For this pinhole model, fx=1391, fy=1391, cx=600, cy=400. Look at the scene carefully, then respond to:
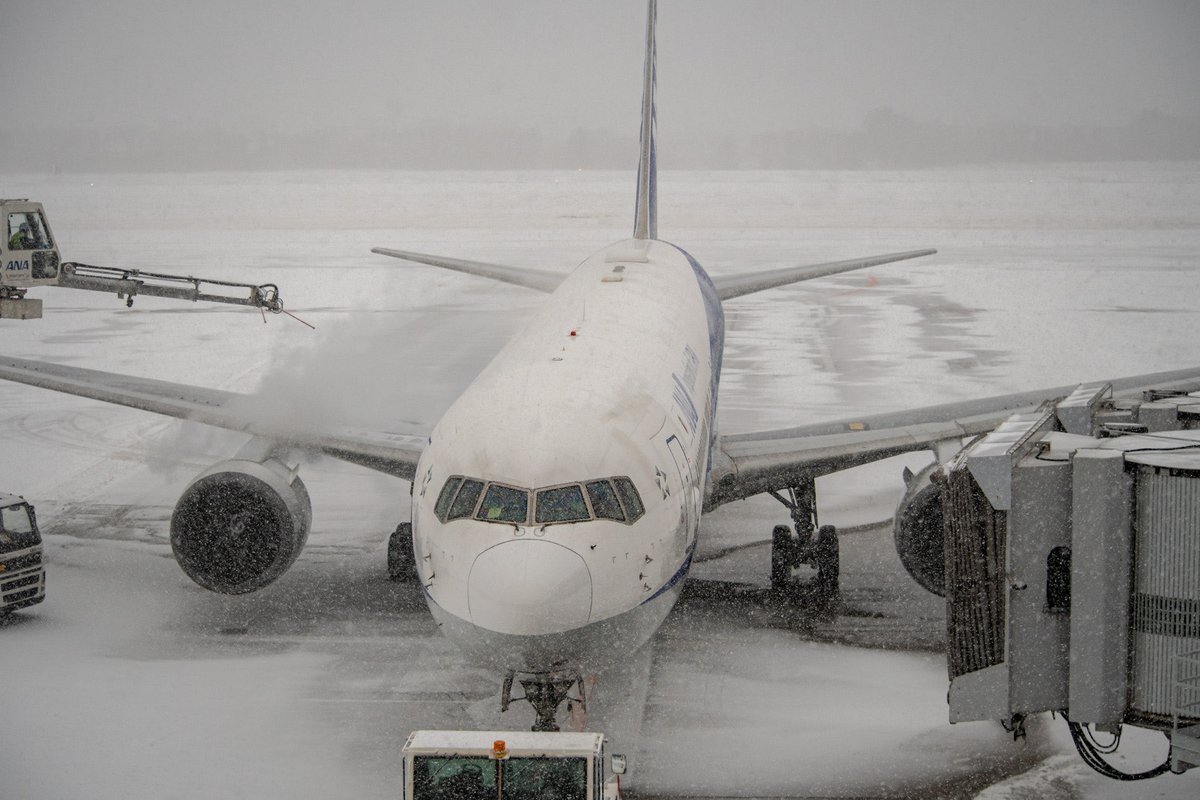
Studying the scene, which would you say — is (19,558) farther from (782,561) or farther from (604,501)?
(782,561)

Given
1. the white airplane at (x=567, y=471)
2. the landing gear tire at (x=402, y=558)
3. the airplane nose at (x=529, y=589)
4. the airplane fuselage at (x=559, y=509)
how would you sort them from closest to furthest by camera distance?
the airplane nose at (x=529, y=589)
the airplane fuselage at (x=559, y=509)
the white airplane at (x=567, y=471)
the landing gear tire at (x=402, y=558)

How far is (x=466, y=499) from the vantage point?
1170 cm

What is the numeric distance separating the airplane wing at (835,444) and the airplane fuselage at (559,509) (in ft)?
9.53

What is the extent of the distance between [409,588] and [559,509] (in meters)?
7.59

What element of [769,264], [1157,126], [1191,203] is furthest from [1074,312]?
[1157,126]

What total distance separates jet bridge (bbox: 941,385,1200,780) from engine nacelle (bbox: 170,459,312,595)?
9.24 m

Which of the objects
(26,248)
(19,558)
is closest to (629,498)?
(19,558)

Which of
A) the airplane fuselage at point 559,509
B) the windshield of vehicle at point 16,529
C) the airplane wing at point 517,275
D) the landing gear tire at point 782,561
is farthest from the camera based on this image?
the airplane wing at point 517,275

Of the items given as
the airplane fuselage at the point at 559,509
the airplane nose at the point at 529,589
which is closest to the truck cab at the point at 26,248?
the airplane fuselage at the point at 559,509

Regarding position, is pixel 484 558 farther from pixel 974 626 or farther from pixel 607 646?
pixel 974 626

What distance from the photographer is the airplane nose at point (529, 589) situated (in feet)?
35.7

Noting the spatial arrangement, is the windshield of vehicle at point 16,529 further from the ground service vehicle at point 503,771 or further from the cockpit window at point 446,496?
the ground service vehicle at point 503,771

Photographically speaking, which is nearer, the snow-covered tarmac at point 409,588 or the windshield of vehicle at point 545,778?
the windshield of vehicle at point 545,778

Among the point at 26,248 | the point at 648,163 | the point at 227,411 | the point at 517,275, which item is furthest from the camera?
the point at 648,163
